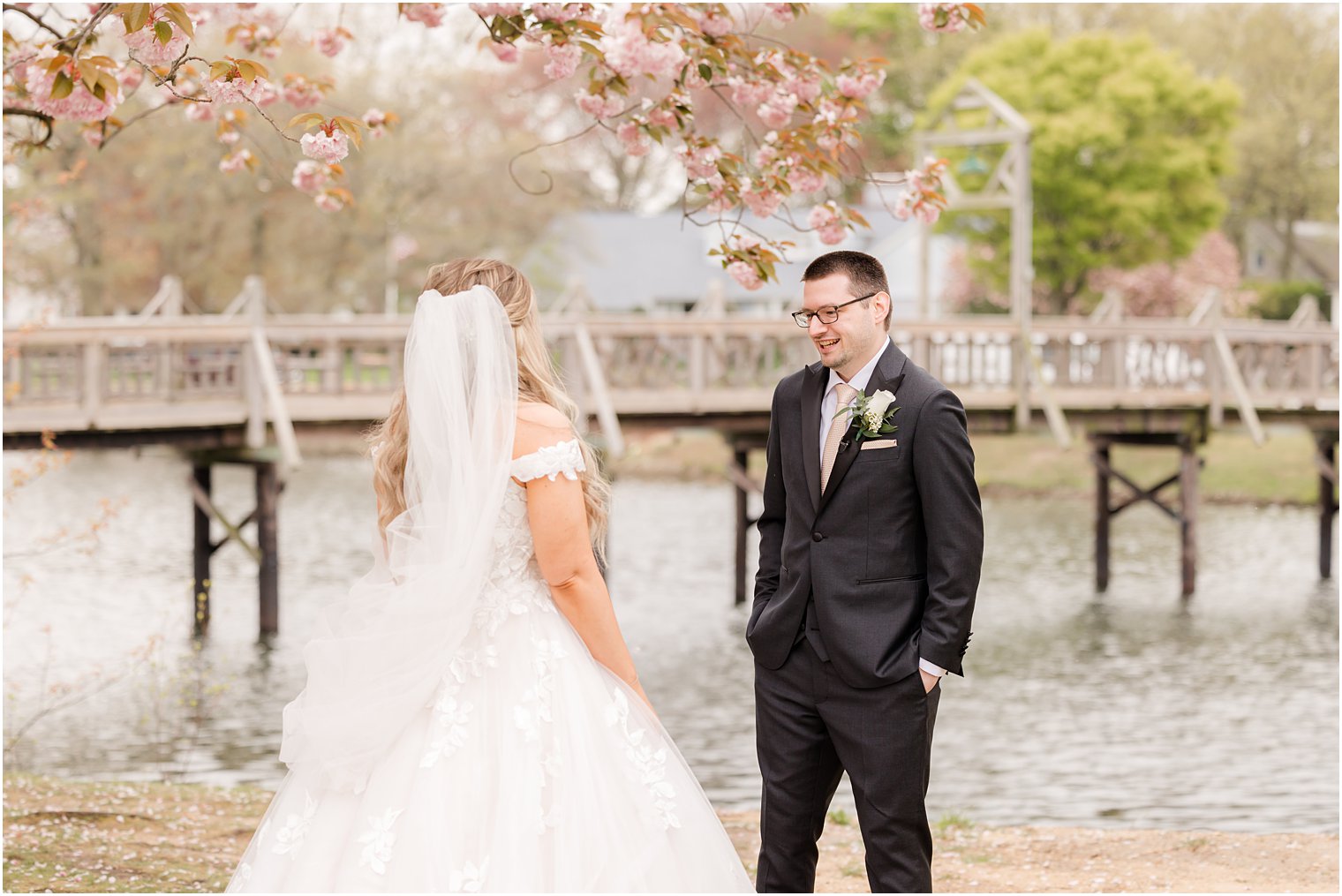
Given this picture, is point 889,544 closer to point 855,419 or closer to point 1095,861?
point 855,419

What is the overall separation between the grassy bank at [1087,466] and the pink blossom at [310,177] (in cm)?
2844

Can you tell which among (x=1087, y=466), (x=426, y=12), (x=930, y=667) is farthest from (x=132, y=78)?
(x=1087, y=466)

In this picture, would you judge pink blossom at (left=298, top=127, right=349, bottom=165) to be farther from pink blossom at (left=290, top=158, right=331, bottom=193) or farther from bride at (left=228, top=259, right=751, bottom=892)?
pink blossom at (left=290, top=158, right=331, bottom=193)

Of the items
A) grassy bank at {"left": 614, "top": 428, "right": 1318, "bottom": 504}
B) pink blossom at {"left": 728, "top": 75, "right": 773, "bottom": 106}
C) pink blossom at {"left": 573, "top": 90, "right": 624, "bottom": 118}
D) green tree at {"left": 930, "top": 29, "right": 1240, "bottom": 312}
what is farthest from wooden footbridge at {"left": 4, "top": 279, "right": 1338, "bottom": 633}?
green tree at {"left": 930, "top": 29, "right": 1240, "bottom": 312}

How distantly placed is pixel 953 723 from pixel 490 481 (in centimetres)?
1107

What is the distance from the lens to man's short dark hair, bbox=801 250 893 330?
15.8 feet

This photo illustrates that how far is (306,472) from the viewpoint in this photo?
4481 cm

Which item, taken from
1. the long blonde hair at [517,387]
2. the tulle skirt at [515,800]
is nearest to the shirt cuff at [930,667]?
the tulle skirt at [515,800]

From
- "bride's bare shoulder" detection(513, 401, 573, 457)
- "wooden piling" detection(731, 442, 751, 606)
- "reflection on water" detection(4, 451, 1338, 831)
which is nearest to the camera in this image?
"bride's bare shoulder" detection(513, 401, 573, 457)

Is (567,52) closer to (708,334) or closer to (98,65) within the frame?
(98,65)

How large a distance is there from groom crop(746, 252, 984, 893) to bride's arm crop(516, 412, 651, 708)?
0.53 m

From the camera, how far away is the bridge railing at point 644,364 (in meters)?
16.5

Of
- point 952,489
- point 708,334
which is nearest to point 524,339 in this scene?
point 952,489

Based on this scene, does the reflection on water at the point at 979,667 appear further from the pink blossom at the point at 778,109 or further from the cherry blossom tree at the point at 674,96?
the pink blossom at the point at 778,109
